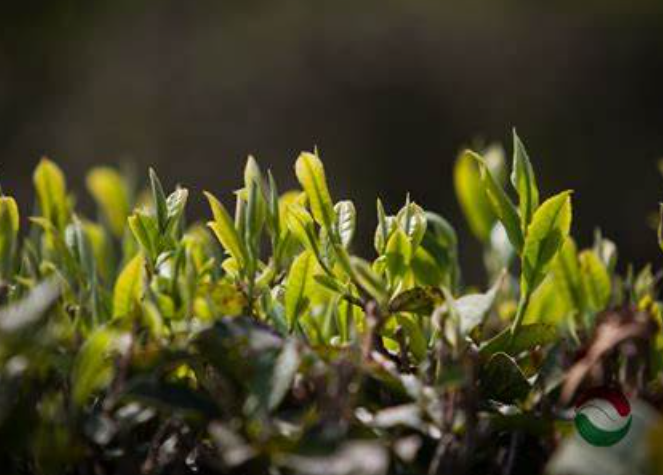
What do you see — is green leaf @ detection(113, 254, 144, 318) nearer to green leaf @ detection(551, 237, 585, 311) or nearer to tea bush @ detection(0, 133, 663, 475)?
tea bush @ detection(0, 133, 663, 475)

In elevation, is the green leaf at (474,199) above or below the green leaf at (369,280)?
below

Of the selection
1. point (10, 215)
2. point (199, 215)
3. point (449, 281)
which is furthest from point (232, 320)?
point (199, 215)

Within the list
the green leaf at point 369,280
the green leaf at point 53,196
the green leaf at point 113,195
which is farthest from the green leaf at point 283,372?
the green leaf at point 113,195

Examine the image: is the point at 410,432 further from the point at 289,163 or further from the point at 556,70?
the point at 556,70

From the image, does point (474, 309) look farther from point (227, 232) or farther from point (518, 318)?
point (227, 232)

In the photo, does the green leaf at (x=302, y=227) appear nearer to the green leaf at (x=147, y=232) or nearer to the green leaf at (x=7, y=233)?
the green leaf at (x=147, y=232)

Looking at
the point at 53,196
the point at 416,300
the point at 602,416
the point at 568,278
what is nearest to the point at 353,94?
the point at 53,196

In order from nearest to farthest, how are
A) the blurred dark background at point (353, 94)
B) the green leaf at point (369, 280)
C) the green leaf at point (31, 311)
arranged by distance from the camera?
the green leaf at point (31, 311) < the green leaf at point (369, 280) < the blurred dark background at point (353, 94)
